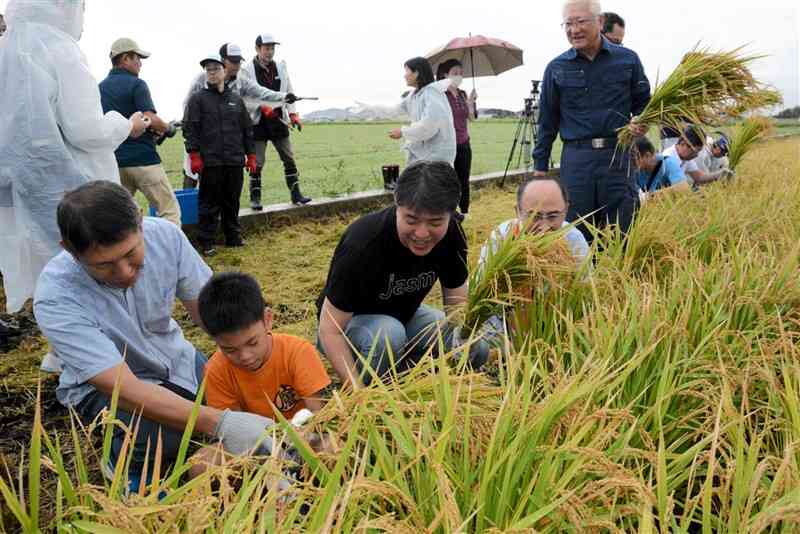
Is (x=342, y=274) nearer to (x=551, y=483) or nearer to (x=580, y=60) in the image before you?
(x=551, y=483)

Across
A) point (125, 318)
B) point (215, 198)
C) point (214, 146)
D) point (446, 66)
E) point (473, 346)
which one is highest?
point (446, 66)

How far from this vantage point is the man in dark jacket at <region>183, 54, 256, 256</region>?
4.96 metres

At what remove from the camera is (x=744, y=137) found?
603 centimetres

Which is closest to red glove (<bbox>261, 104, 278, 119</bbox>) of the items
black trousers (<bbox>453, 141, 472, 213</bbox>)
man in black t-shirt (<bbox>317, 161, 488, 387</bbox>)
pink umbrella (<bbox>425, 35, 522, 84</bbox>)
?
black trousers (<bbox>453, 141, 472, 213</bbox>)

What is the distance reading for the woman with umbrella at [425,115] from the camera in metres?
5.21

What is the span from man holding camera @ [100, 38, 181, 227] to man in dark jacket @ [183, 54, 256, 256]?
79 centimetres

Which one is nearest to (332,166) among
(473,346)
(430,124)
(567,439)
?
(430,124)

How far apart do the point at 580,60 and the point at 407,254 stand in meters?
1.92

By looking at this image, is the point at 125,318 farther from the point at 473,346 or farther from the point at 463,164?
the point at 463,164

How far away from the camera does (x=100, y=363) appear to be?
1.67 m

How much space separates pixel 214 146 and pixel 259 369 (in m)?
3.55

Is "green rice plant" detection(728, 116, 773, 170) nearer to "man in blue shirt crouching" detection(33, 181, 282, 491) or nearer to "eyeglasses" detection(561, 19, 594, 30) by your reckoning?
"eyeglasses" detection(561, 19, 594, 30)

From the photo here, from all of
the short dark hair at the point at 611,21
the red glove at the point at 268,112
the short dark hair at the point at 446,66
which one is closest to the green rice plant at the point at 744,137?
the short dark hair at the point at 611,21

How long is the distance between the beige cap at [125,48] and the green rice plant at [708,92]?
9.64 ft
